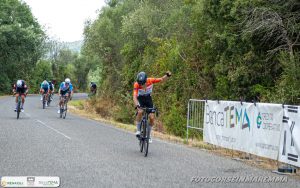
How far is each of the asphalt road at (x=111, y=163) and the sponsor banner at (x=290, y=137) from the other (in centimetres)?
58

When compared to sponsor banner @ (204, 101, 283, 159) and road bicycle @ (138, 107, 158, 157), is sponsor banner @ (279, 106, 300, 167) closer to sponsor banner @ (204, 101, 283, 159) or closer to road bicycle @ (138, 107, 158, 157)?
sponsor banner @ (204, 101, 283, 159)

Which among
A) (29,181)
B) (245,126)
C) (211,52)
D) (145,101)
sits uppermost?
(211,52)

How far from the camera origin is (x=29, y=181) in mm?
8516

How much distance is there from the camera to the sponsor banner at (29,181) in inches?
327

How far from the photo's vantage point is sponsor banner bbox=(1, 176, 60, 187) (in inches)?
327

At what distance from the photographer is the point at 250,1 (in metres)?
18.8

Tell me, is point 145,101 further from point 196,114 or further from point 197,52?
point 197,52

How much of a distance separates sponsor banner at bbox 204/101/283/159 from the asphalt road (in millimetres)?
649

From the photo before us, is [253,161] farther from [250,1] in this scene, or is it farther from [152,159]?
[250,1]

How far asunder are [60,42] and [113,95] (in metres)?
99.6

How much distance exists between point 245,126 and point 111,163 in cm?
372

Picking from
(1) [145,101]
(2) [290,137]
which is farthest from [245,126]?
(1) [145,101]

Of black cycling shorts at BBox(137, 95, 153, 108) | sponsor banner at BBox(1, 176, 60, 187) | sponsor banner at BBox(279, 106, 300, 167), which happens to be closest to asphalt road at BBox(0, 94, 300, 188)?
sponsor banner at BBox(1, 176, 60, 187)

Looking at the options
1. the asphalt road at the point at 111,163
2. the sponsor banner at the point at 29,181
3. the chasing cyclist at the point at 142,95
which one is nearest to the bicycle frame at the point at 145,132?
the chasing cyclist at the point at 142,95
